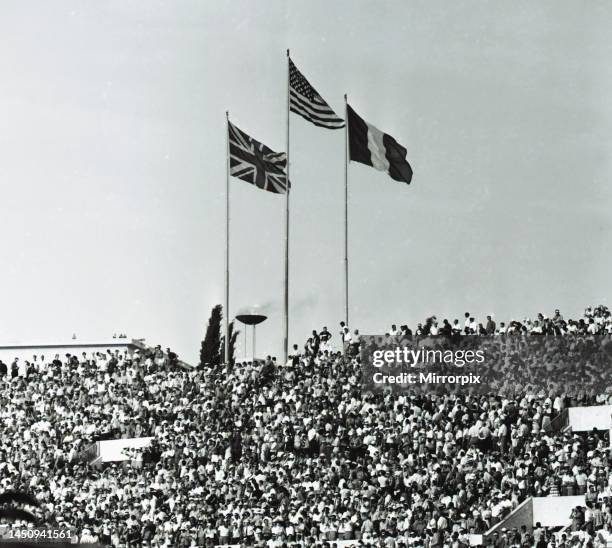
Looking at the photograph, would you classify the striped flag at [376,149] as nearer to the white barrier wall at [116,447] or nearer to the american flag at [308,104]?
the american flag at [308,104]

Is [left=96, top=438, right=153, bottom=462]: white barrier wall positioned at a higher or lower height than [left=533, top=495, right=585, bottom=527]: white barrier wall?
higher

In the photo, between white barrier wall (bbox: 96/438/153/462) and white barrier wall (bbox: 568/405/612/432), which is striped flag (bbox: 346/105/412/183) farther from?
white barrier wall (bbox: 96/438/153/462)

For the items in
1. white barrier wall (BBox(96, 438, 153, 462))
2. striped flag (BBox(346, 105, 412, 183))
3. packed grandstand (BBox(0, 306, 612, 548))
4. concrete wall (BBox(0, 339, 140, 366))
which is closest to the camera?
packed grandstand (BBox(0, 306, 612, 548))

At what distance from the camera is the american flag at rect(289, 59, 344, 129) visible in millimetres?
42469

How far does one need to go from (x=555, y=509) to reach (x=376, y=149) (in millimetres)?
17074

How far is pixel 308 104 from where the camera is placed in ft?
142

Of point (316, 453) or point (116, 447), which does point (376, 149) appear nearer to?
point (316, 453)

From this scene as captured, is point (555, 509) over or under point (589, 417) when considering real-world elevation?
under

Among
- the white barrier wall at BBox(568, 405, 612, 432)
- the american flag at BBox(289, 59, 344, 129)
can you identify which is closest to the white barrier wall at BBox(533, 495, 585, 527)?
the white barrier wall at BBox(568, 405, 612, 432)

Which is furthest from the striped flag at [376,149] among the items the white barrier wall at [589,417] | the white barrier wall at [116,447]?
the white barrier wall at [116,447]

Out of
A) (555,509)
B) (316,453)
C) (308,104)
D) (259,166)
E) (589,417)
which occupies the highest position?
(308,104)

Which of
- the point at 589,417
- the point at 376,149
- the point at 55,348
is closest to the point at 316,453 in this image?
the point at 589,417

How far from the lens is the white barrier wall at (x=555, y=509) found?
2877 centimetres

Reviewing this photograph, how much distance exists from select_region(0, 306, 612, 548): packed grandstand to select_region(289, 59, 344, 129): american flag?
785cm
